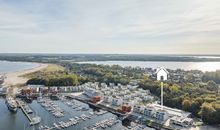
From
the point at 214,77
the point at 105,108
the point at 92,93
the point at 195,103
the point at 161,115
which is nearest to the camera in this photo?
the point at 161,115

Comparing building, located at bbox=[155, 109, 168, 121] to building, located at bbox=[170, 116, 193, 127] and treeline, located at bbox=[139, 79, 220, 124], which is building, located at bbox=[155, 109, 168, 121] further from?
treeline, located at bbox=[139, 79, 220, 124]

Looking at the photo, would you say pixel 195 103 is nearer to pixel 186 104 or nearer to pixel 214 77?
pixel 186 104

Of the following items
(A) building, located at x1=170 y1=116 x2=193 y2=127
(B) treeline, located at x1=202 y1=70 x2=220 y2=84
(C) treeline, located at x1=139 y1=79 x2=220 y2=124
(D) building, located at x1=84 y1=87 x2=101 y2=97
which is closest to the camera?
(A) building, located at x1=170 y1=116 x2=193 y2=127

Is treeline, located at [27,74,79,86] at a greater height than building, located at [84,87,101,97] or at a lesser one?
greater

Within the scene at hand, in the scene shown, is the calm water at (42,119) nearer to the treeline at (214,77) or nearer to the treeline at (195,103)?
the treeline at (195,103)

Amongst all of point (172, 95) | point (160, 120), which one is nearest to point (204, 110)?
point (160, 120)

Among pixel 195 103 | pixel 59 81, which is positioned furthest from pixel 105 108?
pixel 59 81

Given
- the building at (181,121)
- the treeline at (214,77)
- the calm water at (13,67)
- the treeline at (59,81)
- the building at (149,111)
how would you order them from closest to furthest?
1. the building at (181,121)
2. the building at (149,111)
3. the treeline at (59,81)
4. the treeline at (214,77)
5. the calm water at (13,67)

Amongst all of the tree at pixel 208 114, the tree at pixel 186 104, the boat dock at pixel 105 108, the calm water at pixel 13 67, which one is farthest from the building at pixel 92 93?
the calm water at pixel 13 67

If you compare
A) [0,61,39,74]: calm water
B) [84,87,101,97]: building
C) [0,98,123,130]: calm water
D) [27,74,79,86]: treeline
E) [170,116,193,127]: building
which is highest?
[27,74,79,86]: treeline

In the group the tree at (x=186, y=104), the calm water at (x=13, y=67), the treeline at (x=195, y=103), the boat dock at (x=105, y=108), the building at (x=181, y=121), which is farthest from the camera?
the calm water at (x=13, y=67)

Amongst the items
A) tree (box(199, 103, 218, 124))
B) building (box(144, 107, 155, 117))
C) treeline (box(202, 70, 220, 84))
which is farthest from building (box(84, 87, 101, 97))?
treeline (box(202, 70, 220, 84))
